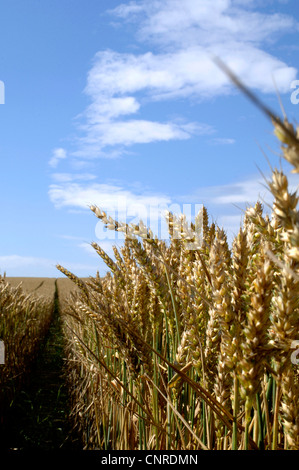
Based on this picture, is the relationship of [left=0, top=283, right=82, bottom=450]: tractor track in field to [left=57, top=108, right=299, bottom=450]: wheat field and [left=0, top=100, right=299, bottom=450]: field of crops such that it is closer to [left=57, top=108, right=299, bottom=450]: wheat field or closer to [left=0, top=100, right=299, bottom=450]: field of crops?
[left=0, top=100, right=299, bottom=450]: field of crops

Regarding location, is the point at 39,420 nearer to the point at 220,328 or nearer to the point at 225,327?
the point at 220,328

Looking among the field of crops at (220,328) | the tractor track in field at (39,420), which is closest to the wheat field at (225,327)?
the field of crops at (220,328)

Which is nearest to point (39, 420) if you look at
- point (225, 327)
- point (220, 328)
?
point (220, 328)

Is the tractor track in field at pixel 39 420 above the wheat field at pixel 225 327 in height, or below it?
below

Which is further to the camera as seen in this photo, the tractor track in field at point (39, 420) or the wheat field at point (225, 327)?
the tractor track in field at point (39, 420)

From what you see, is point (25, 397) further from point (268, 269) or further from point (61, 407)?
point (268, 269)

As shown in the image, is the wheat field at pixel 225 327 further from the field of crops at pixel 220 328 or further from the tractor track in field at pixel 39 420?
the tractor track in field at pixel 39 420

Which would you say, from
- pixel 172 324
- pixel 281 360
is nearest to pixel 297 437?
pixel 281 360

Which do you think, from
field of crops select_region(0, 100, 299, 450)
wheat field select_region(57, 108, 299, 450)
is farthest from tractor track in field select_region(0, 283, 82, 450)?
wheat field select_region(57, 108, 299, 450)

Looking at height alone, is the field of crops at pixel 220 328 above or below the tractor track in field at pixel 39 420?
above

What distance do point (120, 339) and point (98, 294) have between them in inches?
29.0

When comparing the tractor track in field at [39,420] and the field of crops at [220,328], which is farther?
the tractor track in field at [39,420]
